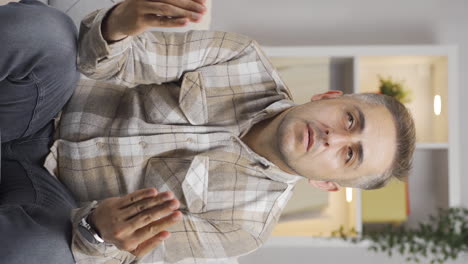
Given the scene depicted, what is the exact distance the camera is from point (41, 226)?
1.12 meters

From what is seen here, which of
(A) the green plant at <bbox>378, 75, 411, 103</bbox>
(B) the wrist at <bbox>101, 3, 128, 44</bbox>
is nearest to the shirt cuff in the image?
(B) the wrist at <bbox>101, 3, 128, 44</bbox>

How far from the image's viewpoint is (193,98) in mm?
→ 1378

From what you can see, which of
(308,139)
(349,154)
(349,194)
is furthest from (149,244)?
(349,194)

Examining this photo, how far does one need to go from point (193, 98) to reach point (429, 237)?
163 centimetres

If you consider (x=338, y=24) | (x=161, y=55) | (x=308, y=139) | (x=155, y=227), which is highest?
(x=338, y=24)

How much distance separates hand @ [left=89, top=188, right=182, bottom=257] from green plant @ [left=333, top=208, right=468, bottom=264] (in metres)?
1.62

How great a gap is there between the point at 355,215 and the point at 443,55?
0.85 m

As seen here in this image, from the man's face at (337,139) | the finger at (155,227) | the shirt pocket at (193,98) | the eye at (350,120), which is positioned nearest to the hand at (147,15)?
the shirt pocket at (193,98)

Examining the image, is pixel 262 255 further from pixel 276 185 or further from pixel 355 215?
pixel 276 185

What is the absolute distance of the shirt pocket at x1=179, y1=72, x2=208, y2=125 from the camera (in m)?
1.38

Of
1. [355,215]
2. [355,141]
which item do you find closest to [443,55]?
[355,215]

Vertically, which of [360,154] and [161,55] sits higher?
[161,55]

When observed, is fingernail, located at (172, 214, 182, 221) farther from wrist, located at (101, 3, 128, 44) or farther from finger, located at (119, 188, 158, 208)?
wrist, located at (101, 3, 128, 44)

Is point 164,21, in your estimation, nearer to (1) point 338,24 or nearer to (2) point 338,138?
(2) point 338,138
